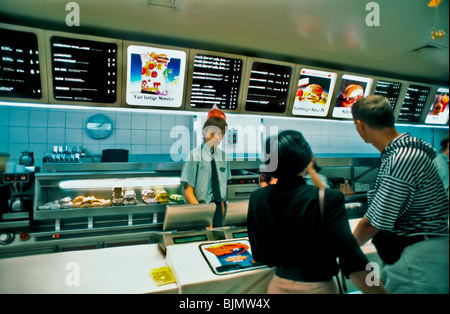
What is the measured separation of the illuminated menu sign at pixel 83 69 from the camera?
230 cm

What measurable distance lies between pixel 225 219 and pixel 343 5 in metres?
1.79

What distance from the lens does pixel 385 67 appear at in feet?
10.6

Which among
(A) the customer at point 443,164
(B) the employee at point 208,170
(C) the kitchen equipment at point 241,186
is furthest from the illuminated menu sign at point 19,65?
(A) the customer at point 443,164

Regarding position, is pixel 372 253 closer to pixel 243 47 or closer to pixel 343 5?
pixel 343 5

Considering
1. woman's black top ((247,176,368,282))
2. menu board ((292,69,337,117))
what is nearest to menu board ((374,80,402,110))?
menu board ((292,69,337,117))

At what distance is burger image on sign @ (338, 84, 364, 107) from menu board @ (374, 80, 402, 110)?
27cm

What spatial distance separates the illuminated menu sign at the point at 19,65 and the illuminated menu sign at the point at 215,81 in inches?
55.1

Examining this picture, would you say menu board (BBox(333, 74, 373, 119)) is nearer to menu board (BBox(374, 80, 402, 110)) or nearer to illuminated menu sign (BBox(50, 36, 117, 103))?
menu board (BBox(374, 80, 402, 110))

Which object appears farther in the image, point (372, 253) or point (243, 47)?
point (243, 47)

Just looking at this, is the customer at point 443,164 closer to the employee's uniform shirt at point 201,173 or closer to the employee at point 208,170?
the employee at point 208,170

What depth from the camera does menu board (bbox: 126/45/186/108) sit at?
2.51 m

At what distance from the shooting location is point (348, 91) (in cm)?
334
